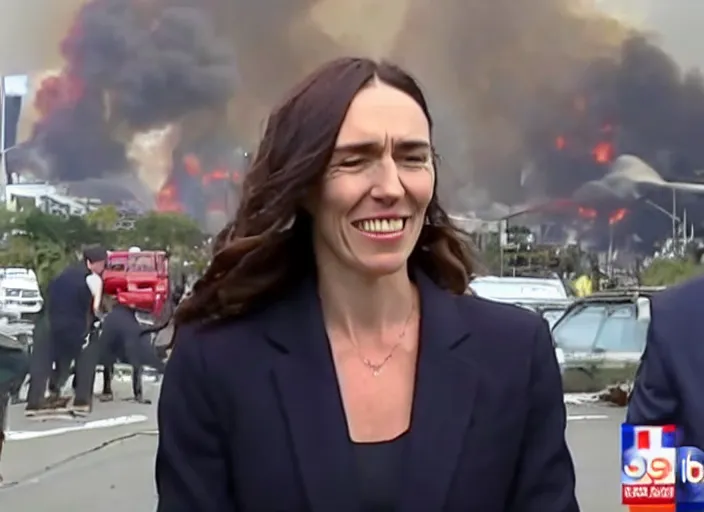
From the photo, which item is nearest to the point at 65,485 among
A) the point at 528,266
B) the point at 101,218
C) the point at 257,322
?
the point at 101,218

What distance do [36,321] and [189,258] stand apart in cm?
43

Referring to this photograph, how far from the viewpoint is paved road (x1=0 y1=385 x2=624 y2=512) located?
2.72 m

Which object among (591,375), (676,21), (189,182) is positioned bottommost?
(591,375)

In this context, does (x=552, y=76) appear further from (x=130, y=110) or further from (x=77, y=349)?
(x=77, y=349)


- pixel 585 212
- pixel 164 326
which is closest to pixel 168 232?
pixel 164 326

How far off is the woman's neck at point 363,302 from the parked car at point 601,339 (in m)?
1.49

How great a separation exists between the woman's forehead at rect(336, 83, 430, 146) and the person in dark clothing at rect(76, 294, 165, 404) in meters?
1.55

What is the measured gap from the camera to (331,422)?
1230 mm

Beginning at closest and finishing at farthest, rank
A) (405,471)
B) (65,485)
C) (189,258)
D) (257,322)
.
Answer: (405,471), (257,322), (189,258), (65,485)

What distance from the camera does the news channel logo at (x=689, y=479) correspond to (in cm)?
144

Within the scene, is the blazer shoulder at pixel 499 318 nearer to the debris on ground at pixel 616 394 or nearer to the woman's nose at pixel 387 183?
the woman's nose at pixel 387 183

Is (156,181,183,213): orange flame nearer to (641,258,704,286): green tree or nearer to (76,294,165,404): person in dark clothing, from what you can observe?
(76,294,165,404): person in dark clothing

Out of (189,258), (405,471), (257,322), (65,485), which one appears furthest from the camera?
(65,485)

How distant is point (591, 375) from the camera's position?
9.15 ft
